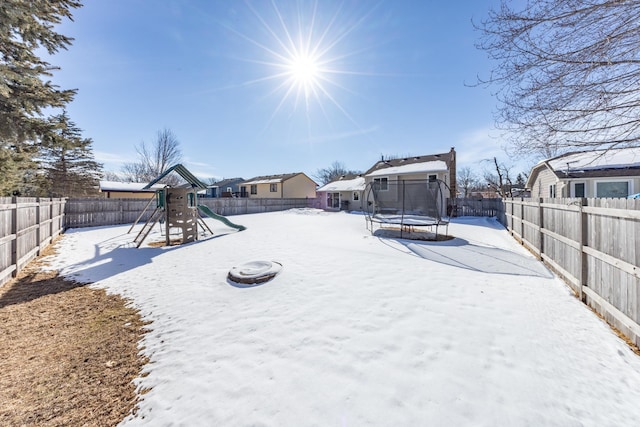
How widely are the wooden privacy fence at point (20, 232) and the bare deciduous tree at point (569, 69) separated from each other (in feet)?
29.1

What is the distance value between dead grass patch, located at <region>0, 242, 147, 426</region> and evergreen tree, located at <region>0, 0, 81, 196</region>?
3.52m

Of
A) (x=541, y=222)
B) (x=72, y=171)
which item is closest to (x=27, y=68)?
(x=541, y=222)

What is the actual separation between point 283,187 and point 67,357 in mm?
29344

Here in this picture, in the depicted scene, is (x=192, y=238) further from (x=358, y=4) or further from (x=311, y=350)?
(x=358, y=4)

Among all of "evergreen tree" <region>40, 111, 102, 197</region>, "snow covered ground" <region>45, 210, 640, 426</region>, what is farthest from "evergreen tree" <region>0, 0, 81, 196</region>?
"evergreen tree" <region>40, 111, 102, 197</region>

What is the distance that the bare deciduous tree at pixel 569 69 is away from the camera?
3.10 metres

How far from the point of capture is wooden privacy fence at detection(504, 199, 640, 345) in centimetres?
265

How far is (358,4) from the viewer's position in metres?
7.65

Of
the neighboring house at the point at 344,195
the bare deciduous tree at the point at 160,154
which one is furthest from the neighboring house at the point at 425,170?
the bare deciduous tree at the point at 160,154

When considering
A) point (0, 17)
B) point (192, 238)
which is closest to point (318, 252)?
point (192, 238)

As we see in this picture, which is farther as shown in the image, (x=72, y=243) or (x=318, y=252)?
(x=72, y=243)

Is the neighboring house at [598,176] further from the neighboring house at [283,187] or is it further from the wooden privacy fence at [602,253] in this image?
the neighboring house at [283,187]

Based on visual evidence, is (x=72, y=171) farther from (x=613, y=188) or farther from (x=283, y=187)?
(x=613, y=188)

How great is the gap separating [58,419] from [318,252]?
17.3ft
